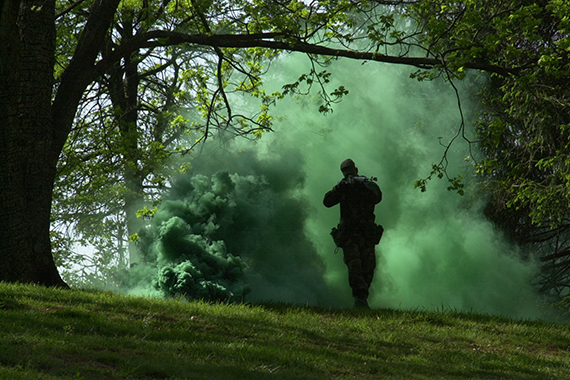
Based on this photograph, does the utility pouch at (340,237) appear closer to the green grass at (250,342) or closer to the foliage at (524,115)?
the green grass at (250,342)

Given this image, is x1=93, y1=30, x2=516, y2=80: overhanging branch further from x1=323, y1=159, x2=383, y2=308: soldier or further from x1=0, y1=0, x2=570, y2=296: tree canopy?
x1=323, y1=159, x2=383, y2=308: soldier

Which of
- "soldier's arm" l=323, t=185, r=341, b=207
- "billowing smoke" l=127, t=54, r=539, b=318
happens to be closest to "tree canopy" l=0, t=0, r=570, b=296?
"billowing smoke" l=127, t=54, r=539, b=318

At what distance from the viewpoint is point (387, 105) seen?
56.5 ft

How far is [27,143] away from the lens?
9.26m

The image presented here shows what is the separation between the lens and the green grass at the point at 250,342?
5219 mm

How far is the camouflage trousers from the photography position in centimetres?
1055

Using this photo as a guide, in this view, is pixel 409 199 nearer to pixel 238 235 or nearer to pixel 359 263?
pixel 359 263

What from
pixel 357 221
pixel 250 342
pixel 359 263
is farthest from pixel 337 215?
pixel 250 342

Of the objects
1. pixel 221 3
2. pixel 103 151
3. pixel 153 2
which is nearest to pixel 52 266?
pixel 103 151

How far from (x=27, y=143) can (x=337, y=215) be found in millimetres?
7592

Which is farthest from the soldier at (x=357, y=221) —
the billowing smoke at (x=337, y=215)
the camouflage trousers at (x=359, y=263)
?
the billowing smoke at (x=337, y=215)

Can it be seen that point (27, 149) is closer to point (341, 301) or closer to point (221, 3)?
point (221, 3)

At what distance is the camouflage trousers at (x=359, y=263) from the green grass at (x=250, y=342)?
4.00 ft

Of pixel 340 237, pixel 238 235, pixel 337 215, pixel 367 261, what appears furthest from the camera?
pixel 337 215
